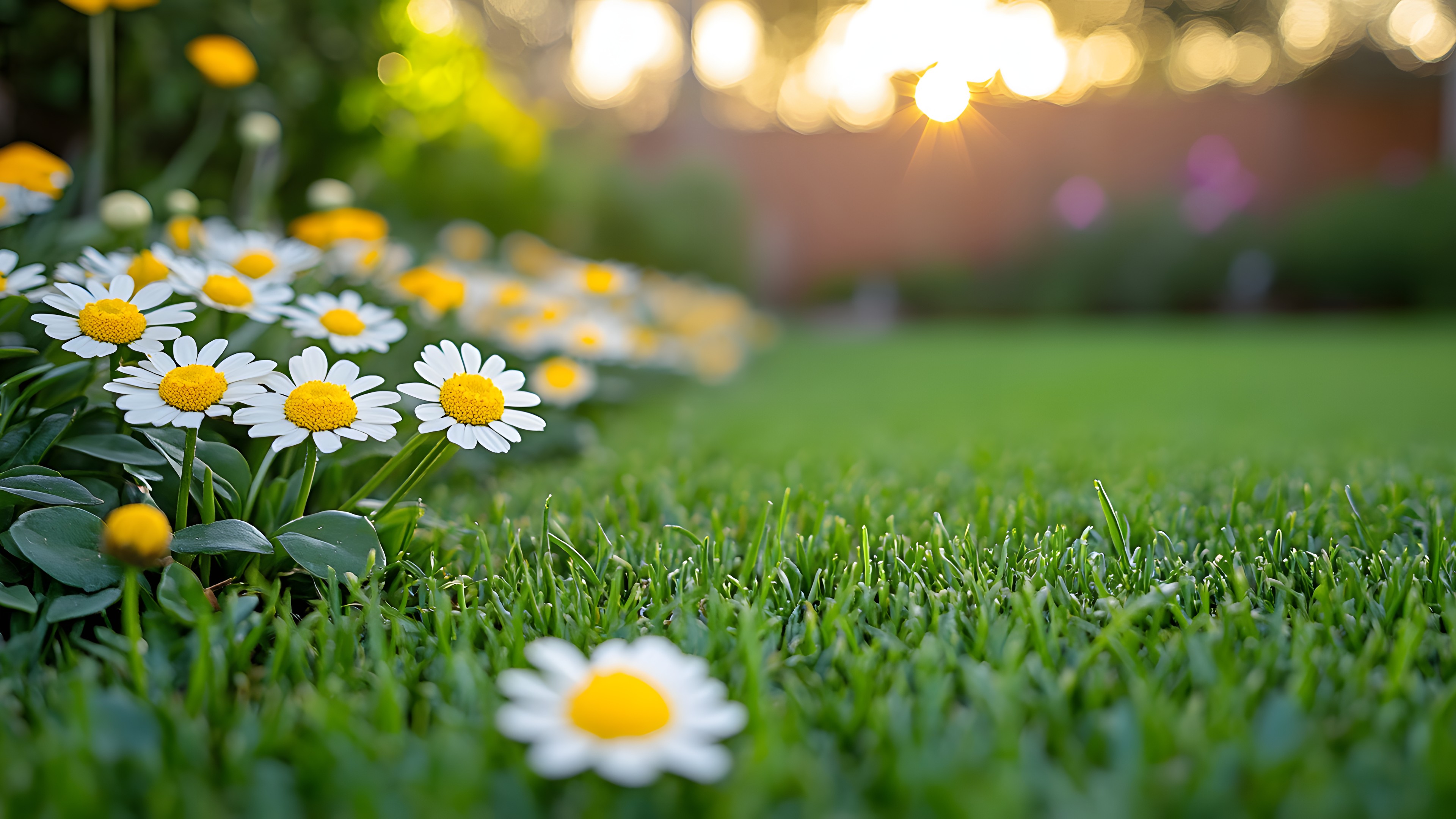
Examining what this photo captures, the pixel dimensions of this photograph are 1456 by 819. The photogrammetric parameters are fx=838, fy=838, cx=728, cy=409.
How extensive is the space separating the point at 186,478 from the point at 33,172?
70 cm

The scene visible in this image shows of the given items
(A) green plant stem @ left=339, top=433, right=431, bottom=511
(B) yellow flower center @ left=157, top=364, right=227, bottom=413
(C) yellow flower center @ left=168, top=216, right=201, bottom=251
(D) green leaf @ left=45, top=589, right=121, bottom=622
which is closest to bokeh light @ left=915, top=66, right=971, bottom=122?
(C) yellow flower center @ left=168, top=216, right=201, bottom=251

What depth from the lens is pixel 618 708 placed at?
1.65 feet

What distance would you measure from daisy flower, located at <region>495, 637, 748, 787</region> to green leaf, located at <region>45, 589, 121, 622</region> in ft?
1.35

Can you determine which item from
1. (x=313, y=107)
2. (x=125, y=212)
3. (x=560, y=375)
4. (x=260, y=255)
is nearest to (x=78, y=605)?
(x=260, y=255)

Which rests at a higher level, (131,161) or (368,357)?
(131,161)

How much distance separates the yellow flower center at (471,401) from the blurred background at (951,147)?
205 centimetres

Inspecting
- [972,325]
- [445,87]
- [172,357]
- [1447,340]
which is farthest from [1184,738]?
[972,325]

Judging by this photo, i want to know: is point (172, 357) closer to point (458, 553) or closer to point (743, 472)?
point (458, 553)

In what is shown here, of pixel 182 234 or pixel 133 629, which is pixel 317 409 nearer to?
pixel 133 629

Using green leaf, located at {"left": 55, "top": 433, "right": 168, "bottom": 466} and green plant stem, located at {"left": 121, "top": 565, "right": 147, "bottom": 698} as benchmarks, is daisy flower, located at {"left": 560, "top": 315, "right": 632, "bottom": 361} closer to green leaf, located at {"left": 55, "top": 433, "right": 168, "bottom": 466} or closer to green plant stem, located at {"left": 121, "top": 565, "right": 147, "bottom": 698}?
green leaf, located at {"left": 55, "top": 433, "right": 168, "bottom": 466}

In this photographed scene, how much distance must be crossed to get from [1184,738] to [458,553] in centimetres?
77

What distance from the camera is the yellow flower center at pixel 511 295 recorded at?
173cm

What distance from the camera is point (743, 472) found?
1.49 metres

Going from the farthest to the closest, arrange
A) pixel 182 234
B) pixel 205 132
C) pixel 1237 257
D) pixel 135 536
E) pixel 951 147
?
pixel 951 147, pixel 1237 257, pixel 205 132, pixel 182 234, pixel 135 536
